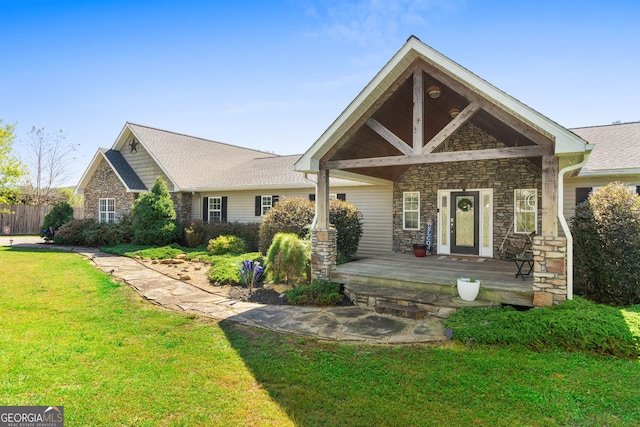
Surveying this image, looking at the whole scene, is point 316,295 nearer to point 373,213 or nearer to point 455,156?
point 455,156

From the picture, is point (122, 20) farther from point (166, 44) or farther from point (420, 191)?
point (420, 191)

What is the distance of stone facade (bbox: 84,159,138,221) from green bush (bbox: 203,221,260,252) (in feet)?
15.0

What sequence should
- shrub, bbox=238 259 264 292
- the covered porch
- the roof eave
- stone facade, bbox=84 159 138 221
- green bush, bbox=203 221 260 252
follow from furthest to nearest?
stone facade, bbox=84 159 138 221 < the roof eave < green bush, bbox=203 221 260 252 < shrub, bbox=238 259 264 292 < the covered porch

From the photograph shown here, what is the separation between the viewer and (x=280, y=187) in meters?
13.9

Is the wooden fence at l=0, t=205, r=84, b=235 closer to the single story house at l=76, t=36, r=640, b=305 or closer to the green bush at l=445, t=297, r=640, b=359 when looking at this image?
the single story house at l=76, t=36, r=640, b=305

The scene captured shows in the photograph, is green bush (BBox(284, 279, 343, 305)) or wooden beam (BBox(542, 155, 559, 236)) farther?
green bush (BBox(284, 279, 343, 305))

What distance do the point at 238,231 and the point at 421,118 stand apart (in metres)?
9.95

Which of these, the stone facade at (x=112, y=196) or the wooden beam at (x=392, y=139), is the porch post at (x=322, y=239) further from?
the stone facade at (x=112, y=196)

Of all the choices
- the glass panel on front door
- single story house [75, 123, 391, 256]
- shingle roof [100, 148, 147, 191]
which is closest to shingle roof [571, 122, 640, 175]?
the glass panel on front door

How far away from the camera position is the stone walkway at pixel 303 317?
16.7 feet

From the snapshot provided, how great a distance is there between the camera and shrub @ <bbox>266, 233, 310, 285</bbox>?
8.14 meters

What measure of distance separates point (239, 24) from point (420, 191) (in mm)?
7397

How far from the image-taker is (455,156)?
6.27 metres

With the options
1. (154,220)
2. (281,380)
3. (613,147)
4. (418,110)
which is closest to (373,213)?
(418,110)
